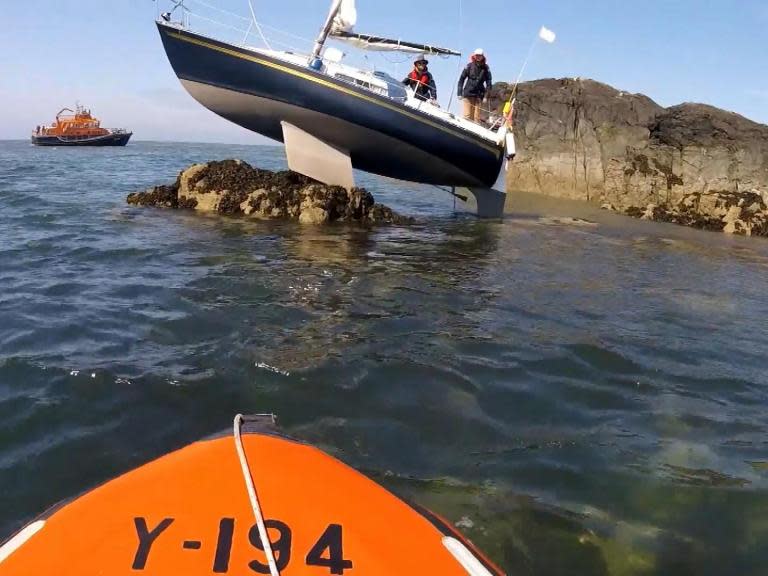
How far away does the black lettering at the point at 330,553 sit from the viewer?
1940mm

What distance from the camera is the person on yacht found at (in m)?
13.9

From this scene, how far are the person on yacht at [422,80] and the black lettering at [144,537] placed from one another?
1281cm

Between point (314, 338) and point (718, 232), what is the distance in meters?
16.7

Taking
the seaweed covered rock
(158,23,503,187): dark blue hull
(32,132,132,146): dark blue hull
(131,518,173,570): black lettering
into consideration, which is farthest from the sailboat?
(32,132,132,146): dark blue hull

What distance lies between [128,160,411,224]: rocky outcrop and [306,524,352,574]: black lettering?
36.4 ft

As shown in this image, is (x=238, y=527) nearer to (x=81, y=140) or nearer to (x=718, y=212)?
(x=718, y=212)

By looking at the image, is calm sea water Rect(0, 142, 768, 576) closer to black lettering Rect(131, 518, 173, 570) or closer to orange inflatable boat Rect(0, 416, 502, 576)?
orange inflatable boat Rect(0, 416, 502, 576)

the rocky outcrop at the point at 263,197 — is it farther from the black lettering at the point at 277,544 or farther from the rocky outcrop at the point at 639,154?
the rocky outcrop at the point at 639,154

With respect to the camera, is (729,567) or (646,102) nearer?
(729,567)

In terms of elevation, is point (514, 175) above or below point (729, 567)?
above

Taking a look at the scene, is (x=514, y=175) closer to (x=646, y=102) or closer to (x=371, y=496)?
(x=646, y=102)

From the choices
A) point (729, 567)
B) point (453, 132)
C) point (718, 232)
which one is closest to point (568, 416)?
point (729, 567)

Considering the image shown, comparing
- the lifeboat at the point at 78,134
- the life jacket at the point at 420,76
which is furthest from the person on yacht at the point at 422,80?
the lifeboat at the point at 78,134

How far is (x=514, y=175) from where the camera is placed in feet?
88.9
